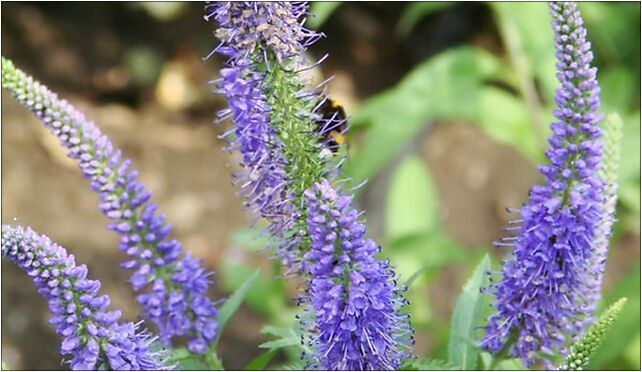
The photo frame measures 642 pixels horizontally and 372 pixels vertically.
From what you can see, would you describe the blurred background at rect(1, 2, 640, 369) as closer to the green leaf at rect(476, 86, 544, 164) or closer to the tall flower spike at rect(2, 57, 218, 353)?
the green leaf at rect(476, 86, 544, 164)

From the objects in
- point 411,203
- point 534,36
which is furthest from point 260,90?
point 411,203

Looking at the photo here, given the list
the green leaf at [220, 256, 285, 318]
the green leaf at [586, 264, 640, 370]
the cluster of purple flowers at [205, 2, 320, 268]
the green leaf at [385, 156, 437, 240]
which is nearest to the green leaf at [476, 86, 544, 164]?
the green leaf at [385, 156, 437, 240]

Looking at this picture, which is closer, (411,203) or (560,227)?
(560,227)

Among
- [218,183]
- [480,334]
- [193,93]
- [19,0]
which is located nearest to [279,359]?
[218,183]

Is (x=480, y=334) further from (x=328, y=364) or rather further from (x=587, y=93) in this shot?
(x=587, y=93)

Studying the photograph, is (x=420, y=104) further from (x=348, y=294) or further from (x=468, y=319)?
(x=348, y=294)

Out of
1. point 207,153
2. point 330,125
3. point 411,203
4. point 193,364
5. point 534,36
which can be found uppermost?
point 207,153

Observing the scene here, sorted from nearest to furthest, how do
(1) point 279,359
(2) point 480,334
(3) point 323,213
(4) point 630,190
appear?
(3) point 323,213, (2) point 480,334, (4) point 630,190, (1) point 279,359
